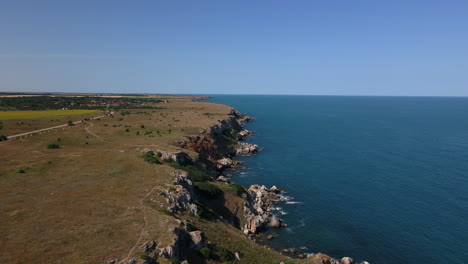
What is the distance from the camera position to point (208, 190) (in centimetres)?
5272

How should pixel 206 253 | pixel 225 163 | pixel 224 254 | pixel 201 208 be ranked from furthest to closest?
pixel 225 163, pixel 201 208, pixel 224 254, pixel 206 253

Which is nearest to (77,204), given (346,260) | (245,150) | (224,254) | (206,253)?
(206,253)

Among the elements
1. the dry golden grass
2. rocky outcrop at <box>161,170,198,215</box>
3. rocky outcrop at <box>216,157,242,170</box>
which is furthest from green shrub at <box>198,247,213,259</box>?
rocky outcrop at <box>216,157,242,170</box>

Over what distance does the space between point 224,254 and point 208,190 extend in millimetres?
19448

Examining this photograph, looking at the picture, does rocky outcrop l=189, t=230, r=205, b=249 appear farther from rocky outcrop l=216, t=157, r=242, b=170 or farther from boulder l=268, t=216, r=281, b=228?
rocky outcrop l=216, t=157, r=242, b=170

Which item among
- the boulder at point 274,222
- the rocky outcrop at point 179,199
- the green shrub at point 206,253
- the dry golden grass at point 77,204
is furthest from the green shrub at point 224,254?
the boulder at point 274,222

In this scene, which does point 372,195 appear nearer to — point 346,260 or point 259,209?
point 259,209

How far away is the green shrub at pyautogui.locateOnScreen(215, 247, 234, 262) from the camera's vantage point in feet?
111

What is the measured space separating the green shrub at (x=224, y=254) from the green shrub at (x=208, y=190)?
17.8 m

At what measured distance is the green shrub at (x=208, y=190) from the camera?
5267 centimetres

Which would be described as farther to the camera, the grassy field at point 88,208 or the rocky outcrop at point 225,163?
the rocky outcrop at point 225,163

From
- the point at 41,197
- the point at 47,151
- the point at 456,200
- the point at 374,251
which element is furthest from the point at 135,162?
the point at 456,200

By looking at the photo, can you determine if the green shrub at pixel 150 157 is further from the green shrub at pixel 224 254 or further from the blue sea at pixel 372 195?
the green shrub at pixel 224 254

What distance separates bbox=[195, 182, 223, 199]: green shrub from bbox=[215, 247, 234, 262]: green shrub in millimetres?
17843
